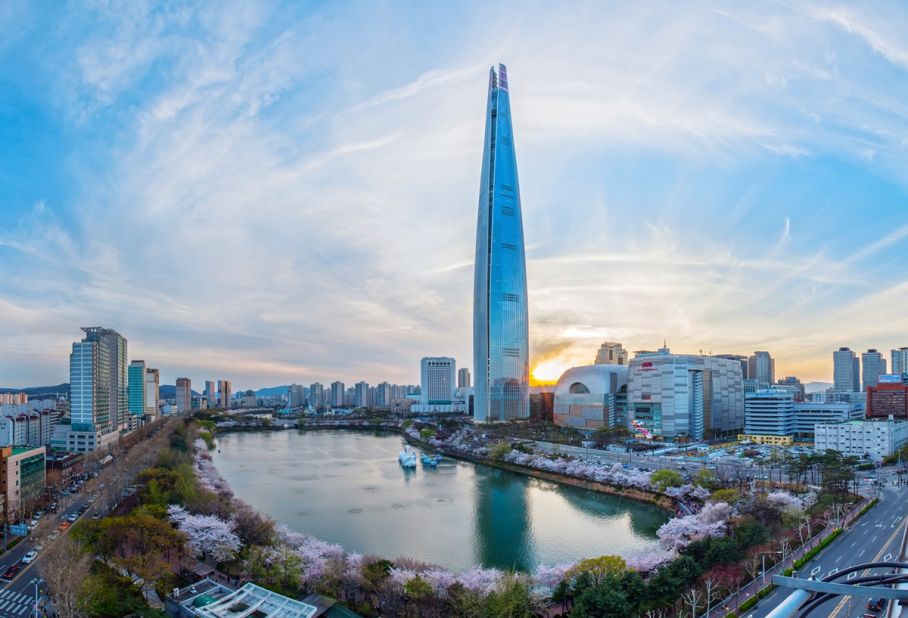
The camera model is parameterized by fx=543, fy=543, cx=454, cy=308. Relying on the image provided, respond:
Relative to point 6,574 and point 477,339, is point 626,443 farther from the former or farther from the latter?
point 6,574

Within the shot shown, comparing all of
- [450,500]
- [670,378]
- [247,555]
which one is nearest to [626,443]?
[670,378]

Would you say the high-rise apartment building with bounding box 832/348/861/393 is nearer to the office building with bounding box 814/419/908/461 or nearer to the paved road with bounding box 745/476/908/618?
the office building with bounding box 814/419/908/461

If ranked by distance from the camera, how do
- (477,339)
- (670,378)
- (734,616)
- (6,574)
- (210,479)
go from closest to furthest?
(734,616) → (6,574) → (210,479) → (670,378) → (477,339)

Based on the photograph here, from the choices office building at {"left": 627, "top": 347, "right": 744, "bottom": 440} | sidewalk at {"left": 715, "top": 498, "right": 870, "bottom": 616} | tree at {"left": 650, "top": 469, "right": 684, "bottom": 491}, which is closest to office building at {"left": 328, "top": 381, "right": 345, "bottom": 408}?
office building at {"left": 627, "top": 347, "right": 744, "bottom": 440}

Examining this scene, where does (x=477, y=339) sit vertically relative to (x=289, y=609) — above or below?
above

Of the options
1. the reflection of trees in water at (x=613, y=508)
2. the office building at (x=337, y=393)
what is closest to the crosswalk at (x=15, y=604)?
the reflection of trees in water at (x=613, y=508)

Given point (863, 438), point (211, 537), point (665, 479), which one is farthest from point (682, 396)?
point (211, 537)

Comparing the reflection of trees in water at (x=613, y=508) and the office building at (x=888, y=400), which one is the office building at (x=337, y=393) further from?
the reflection of trees in water at (x=613, y=508)

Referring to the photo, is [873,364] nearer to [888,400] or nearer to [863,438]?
[888,400]
